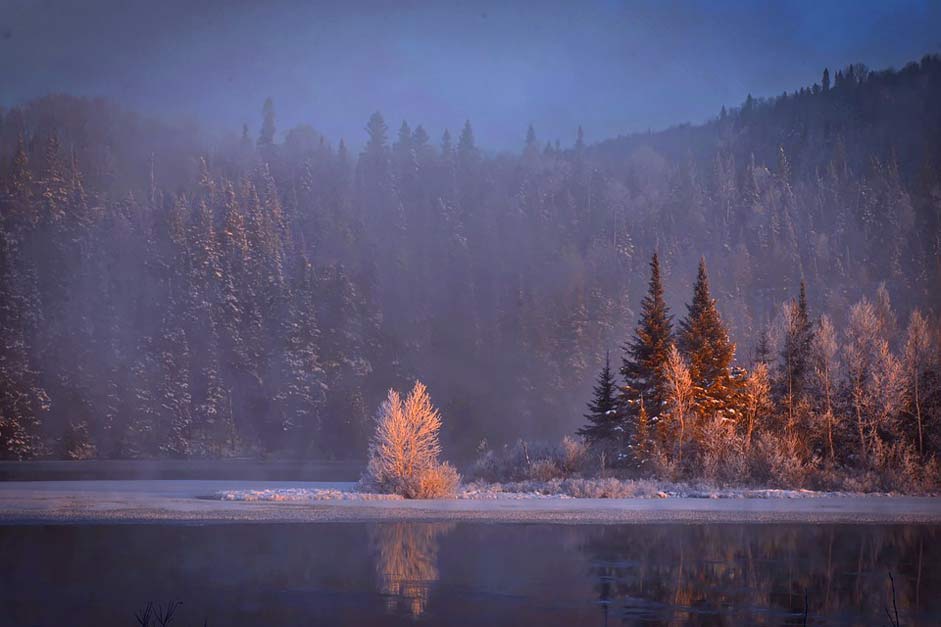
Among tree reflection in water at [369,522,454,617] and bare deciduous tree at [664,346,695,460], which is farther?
bare deciduous tree at [664,346,695,460]

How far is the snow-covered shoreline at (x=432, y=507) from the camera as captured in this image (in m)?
36.9

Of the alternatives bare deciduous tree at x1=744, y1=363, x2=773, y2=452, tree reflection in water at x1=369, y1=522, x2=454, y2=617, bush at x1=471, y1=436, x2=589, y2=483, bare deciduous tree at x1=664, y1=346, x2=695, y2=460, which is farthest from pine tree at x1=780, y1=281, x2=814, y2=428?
tree reflection in water at x1=369, y1=522, x2=454, y2=617

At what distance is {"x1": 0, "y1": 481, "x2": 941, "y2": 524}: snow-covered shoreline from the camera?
36.9 meters

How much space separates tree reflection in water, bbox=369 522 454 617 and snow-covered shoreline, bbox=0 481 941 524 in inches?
147

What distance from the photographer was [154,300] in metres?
132

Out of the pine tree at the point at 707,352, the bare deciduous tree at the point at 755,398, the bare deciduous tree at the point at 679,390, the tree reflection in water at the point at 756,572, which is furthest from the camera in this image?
the bare deciduous tree at the point at 755,398

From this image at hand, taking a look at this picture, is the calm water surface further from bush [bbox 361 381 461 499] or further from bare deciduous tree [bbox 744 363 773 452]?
bare deciduous tree [bbox 744 363 773 452]

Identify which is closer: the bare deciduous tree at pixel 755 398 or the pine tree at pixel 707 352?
the pine tree at pixel 707 352

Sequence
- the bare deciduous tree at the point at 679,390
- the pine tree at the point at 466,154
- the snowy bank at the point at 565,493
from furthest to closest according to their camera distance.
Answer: the pine tree at the point at 466,154, the bare deciduous tree at the point at 679,390, the snowy bank at the point at 565,493

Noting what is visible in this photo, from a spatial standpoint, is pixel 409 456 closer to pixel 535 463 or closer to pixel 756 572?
pixel 535 463

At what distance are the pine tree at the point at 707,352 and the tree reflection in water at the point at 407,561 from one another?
101 feet

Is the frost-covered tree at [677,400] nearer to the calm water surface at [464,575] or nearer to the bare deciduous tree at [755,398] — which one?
the bare deciduous tree at [755,398]

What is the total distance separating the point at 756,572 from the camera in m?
24.0

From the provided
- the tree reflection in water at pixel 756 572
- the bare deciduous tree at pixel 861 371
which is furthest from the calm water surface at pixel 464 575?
the bare deciduous tree at pixel 861 371
